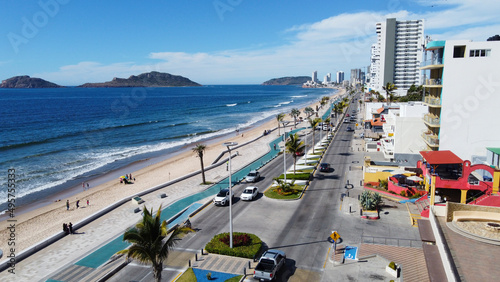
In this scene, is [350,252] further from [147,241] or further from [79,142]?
[79,142]

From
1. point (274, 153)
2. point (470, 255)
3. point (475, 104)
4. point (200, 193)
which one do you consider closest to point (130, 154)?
point (274, 153)

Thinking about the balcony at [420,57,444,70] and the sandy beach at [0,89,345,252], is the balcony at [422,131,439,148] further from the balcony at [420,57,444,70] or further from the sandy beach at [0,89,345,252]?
the sandy beach at [0,89,345,252]

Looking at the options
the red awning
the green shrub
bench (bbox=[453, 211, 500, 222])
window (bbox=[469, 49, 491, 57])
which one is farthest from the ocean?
window (bbox=[469, 49, 491, 57])

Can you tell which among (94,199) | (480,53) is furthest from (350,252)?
(94,199)

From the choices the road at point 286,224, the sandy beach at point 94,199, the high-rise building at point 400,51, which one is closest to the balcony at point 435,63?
the road at point 286,224

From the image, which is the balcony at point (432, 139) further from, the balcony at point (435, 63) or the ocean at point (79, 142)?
the ocean at point (79, 142)
